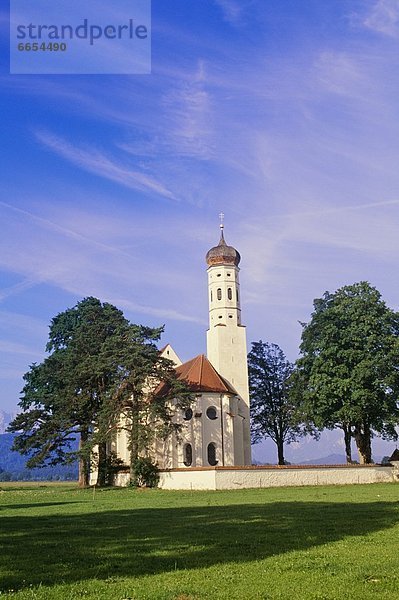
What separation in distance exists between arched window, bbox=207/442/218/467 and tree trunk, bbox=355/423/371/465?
11.9 meters

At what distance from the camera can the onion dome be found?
213 ft

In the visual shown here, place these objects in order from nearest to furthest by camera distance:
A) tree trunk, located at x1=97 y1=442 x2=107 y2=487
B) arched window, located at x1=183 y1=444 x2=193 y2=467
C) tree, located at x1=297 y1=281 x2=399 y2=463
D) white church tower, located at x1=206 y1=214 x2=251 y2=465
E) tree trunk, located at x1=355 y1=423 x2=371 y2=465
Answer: tree, located at x1=297 y1=281 x2=399 y2=463 → tree trunk, located at x1=355 y1=423 x2=371 y2=465 → tree trunk, located at x1=97 y1=442 x2=107 y2=487 → arched window, located at x1=183 y1=444 x2=193 y2=467 → white church tower, located at x1=206 y1=214 x2=251 y2=465

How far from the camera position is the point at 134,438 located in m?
44.0

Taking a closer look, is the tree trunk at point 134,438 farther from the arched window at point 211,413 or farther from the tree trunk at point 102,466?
the arched window at point 211,413

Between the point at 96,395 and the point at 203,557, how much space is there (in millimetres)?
40203

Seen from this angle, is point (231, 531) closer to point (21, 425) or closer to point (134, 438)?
point (134, 438)

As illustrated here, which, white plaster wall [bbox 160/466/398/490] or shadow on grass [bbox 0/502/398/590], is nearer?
shadow on grass [bbox 0/502/398/590]

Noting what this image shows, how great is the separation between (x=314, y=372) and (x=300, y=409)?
4190 mm

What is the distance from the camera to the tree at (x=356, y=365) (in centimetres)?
4678

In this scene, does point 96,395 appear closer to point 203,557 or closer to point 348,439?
point 348,439

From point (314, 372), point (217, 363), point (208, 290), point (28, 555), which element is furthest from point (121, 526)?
point (208, 290)

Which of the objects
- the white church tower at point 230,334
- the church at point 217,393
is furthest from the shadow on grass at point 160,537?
the white church tower at point 230,334

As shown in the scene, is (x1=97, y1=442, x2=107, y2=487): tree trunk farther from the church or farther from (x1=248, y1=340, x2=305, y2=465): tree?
(x1=248, y1=340, x2=305, y2=465): tree

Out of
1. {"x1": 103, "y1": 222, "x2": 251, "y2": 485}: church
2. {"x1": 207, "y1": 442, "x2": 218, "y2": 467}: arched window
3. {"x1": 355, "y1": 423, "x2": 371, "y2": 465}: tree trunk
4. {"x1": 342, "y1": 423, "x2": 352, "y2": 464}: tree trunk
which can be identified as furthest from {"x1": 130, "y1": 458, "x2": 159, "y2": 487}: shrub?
{"x1": 342, "y1": 423, "x2": 352, "y2": 464}: tree trunk
